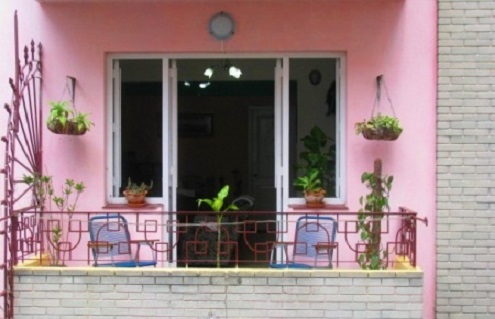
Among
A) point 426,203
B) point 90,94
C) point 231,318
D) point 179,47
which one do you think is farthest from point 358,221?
point 90,94

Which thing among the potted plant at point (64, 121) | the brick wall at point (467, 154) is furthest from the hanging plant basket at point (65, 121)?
the brick wall at point (467, 154)

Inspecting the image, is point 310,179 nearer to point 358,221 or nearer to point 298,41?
point 358,221

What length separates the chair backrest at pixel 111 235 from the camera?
594 centimetres

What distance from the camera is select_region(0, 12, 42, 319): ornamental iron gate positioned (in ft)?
18.1

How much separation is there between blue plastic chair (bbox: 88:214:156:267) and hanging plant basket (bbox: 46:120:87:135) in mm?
877

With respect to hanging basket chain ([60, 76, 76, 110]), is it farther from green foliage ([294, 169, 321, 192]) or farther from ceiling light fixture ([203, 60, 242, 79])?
green foliage ([294, 169, 321, 192])

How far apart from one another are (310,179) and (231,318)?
165 centimetres

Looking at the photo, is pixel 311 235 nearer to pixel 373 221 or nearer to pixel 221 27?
pixel 373 221

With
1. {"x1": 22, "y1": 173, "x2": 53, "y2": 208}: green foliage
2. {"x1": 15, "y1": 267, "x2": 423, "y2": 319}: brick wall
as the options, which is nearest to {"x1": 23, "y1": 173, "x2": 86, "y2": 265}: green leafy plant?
{"x1": 22, "y1": 173, "x2": 53, "y2": 208}: green foliage

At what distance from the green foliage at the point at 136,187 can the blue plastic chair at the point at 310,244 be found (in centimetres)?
147

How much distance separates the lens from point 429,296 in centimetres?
621

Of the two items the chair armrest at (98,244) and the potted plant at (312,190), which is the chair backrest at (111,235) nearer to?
the chair armrest at (98,244)

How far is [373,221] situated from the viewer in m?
5.73

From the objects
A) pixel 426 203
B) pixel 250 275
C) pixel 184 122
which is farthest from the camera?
pixel 184 122
